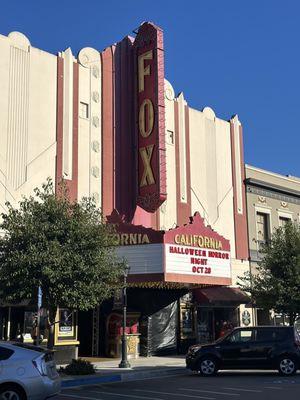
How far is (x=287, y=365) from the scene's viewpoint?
61.5 ft

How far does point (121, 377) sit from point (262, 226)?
17883 millimetres

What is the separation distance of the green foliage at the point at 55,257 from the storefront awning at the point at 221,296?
10.1 m

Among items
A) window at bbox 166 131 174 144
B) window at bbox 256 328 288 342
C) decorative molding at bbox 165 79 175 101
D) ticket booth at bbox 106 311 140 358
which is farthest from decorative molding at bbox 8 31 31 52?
window at bbox 256 328 288 342

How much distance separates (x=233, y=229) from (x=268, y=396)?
1859 centimetres

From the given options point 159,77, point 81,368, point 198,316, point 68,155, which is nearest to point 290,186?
point 198,316

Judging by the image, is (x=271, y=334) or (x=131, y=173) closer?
(x=271, y=334)

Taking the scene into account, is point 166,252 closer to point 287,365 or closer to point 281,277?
point 281,277

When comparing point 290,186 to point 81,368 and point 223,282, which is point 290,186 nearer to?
point 223,282

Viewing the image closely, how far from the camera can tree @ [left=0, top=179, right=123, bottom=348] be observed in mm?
17844

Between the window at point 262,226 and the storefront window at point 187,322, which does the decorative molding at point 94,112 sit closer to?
the storefront window at point 187,322

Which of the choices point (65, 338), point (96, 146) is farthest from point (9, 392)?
point (96, 146)

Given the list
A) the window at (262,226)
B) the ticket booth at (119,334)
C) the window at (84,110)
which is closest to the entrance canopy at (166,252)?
the ticket booth at (119,334)

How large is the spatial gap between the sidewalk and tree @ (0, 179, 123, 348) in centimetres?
183

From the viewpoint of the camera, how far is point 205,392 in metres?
14.9
